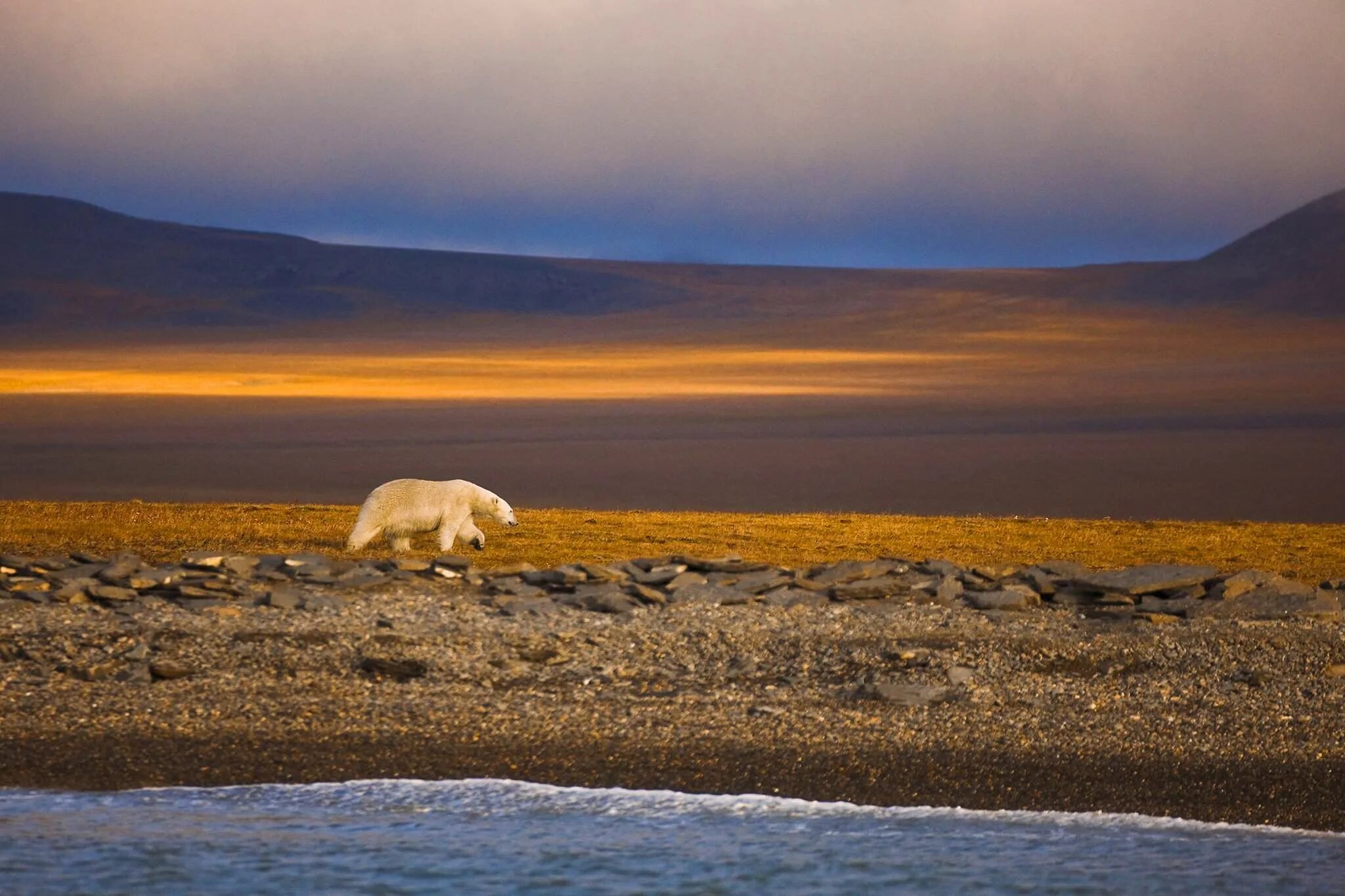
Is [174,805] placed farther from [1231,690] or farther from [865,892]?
[1231,690]

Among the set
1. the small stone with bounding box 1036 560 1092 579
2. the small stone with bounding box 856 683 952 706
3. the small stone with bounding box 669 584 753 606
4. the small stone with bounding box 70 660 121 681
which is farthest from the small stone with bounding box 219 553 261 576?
the small stone with bounding box 1036 560 1092 579

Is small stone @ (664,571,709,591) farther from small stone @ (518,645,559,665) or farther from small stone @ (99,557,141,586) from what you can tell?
small stone @ (99,557,141,586)

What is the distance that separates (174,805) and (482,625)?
4.49 metres

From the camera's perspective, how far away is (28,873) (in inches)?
277

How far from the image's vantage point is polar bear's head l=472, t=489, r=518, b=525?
1728cm

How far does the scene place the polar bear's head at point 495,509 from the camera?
1728 cm

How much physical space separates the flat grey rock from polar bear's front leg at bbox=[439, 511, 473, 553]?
651 cm

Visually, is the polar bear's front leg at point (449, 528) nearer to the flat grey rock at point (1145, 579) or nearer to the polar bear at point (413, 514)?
the polar bear at point (413, 514)

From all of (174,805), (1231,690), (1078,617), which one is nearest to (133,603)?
(174,805)

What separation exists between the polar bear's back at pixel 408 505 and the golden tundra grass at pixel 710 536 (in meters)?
0.39

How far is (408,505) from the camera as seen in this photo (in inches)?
648

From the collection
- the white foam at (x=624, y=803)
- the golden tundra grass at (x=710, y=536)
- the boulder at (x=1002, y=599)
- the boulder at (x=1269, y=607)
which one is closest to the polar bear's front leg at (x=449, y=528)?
the golden tundra grass at (x=710, y=536)

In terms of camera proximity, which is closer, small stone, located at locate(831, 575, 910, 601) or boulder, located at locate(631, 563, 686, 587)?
small stone, located at locate(831, 575, 910, 601)

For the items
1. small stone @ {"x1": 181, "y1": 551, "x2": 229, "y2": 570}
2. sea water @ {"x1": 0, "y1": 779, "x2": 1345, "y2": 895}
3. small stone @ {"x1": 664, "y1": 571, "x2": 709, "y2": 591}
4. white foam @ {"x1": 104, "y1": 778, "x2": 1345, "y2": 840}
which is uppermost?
small stone @ {"x1": 181, "y1": 551, "x2": 229, "y2": 570}
